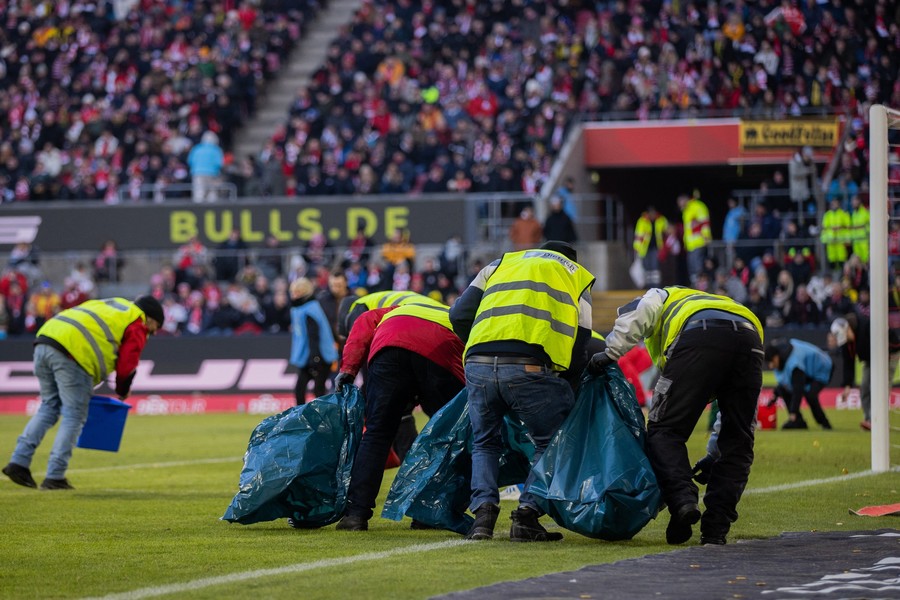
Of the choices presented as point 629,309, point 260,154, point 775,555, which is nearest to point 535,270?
point 629,309

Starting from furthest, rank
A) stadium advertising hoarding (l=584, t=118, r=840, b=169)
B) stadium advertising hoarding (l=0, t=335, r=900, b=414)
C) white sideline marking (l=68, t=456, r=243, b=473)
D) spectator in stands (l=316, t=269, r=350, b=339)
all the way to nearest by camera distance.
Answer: stadium advertising hoarding (l=584, t=118, r=840, b=169), stadium advertising hoarding (l=0, t=335, r=900, b=414), spectator in stands (l=316, t=269, r=350, b=339), white sideline marking (l=68, t=456, r=243, b=473)

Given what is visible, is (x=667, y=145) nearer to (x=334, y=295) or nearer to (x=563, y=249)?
(x=334, y=295)

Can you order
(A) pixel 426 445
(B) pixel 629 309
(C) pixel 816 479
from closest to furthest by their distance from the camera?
(B) pixel 629 309, (A) pixel 426 445, (C) pixel 816 479

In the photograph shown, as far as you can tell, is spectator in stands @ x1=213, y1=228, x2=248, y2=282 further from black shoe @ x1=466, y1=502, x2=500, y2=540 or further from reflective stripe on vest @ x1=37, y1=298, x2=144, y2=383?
black shoe @ x1=466, y1=502, x2=500, y2=540

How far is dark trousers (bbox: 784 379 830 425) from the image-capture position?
18297 millimetres

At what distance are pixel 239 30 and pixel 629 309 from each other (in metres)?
29.3

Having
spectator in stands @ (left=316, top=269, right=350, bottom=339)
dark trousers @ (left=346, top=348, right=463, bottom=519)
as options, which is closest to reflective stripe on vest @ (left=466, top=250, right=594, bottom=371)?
dark trousers @ (left=346, top=348, right=463, bottom=519)

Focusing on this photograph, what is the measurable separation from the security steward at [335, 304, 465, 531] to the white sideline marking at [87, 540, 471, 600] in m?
0.91

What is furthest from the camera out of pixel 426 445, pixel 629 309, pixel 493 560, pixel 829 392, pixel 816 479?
pixel 829 392

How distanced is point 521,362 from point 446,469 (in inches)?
41.5

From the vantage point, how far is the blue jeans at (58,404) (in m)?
12.4

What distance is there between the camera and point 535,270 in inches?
341

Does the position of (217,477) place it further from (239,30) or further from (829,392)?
(239,30)

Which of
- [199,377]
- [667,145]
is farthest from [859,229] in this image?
[199,377]
